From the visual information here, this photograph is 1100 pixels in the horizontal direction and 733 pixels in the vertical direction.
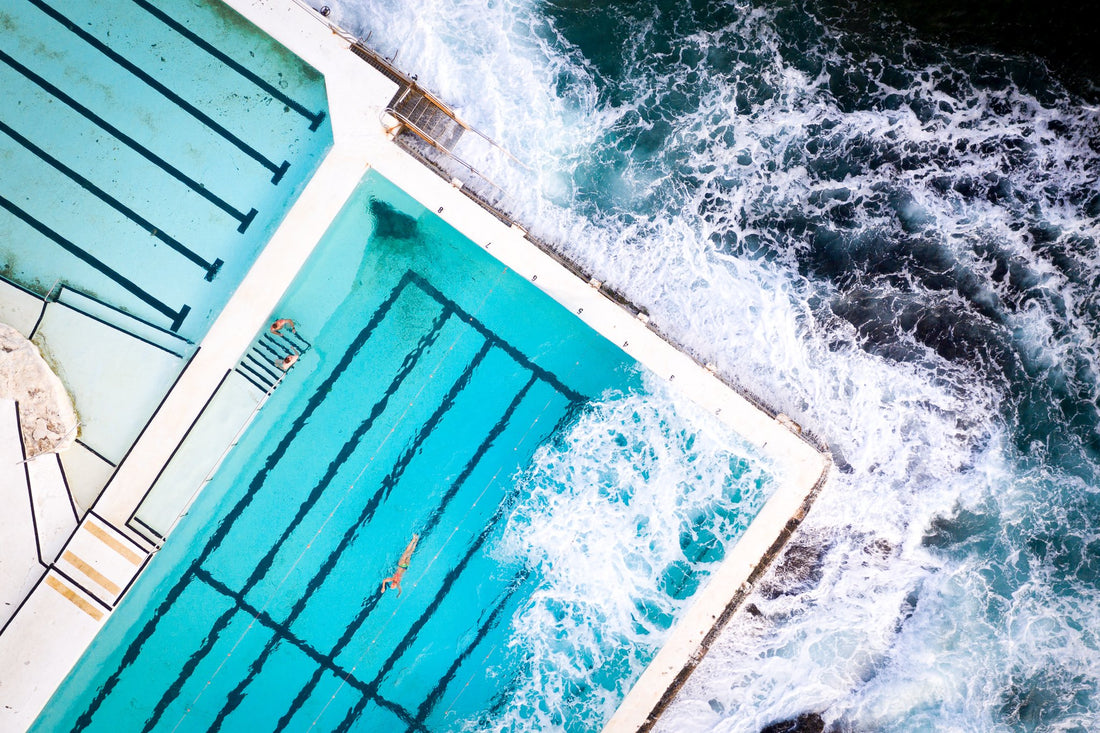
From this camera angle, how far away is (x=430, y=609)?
816 centimetres

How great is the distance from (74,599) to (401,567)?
13.5 feet

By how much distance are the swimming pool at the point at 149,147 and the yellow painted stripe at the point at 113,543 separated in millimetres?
2730

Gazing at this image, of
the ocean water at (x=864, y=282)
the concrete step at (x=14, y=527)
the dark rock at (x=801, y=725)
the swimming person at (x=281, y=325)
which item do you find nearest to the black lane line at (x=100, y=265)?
A: the swimming person at (x=281, y=325)

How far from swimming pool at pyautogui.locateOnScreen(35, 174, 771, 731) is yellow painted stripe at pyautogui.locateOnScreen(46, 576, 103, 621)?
0.28 meters

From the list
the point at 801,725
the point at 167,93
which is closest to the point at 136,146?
the point at 167,93

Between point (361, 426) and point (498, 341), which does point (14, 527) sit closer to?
point (361, 426)

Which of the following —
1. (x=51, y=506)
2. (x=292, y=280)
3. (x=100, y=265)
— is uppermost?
(x=292, y=280)

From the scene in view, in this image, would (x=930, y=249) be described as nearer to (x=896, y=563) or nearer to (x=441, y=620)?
(x=896, y=563)

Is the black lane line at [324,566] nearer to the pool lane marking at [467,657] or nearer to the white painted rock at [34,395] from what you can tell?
the pool lane marking at [467,657]

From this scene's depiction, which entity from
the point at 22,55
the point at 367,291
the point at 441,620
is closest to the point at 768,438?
the point at 441,620

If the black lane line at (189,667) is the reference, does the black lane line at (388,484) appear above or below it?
above

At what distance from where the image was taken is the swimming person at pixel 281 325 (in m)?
7.76

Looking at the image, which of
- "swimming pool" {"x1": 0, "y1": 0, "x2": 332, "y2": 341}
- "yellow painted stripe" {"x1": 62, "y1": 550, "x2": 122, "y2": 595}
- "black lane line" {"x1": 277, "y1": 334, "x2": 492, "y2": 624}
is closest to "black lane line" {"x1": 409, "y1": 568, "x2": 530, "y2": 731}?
"black lane line" {"x1": 277, "y1": 334, "x2": 492, "y2": 624}

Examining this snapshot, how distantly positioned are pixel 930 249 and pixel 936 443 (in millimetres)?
2776
